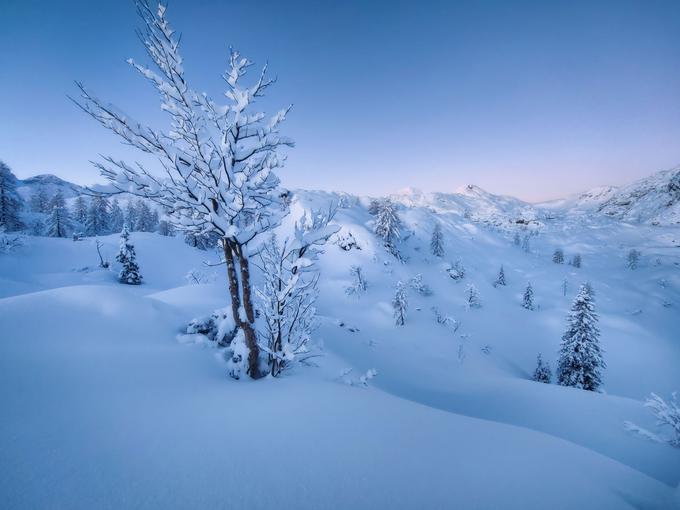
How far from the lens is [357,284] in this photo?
35.6m

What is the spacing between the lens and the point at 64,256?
3481cm

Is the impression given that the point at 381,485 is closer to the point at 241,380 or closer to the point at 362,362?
the point at 241,380

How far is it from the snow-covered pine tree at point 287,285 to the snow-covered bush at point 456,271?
163 ft

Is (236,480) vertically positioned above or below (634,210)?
below

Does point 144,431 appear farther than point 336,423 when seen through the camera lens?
No

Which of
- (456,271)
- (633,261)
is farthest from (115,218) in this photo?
(633,261)

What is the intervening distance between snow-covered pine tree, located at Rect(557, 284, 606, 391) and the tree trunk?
84.3 feet

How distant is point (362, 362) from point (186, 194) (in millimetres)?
12021

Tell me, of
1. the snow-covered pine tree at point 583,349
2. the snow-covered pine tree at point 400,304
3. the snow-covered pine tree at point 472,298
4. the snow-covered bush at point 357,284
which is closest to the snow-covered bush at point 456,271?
the snow-covered pine tree at point 472,298

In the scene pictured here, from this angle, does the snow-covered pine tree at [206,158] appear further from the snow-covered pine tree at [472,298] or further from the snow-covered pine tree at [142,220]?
the snow-covered pine tree at [142,220]

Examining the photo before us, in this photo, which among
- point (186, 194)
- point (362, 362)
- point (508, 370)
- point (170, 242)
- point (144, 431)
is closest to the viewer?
point (144, 431)

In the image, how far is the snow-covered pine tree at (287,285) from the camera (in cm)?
486

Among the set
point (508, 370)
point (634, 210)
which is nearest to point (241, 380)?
point (508, 370)

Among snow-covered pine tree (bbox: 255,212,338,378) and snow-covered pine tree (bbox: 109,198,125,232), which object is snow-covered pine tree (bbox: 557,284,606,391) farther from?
snow-covered pine tree (bbox: 109,198,125,232)
